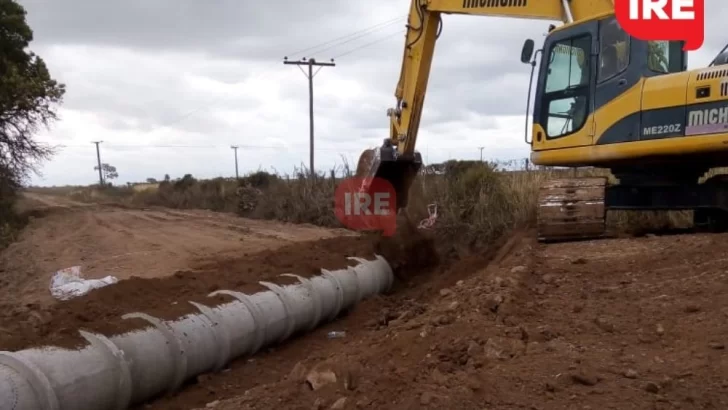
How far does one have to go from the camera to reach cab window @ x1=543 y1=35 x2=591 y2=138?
891 centimetres

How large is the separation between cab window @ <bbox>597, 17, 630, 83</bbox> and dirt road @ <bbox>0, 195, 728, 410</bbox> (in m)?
2.00

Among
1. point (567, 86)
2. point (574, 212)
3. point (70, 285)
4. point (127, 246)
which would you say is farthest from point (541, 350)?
point (127, 246)

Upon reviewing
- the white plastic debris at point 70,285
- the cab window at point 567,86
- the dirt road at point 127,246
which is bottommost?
the dirt road at point 127,246

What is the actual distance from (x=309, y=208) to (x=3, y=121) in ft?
36.4

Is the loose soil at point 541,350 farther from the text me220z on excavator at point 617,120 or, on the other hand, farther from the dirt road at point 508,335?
the text me220z on excavator at point 617,120

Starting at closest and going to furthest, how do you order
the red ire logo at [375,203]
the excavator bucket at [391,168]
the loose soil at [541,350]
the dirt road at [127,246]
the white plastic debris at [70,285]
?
the loose soil at [541,350], the white plastic debris at [70,285], the excavator bucket at [391,168], the red ire logo at [375,203], the dirt road at [127,246]

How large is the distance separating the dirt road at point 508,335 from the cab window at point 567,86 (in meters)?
1.51

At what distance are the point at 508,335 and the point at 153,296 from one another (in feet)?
11.8

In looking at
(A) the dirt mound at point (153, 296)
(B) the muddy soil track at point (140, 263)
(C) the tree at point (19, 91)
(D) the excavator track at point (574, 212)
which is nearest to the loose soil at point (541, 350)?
(A) the dirt mound at point (153, 296)

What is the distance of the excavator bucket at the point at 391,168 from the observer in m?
11.2

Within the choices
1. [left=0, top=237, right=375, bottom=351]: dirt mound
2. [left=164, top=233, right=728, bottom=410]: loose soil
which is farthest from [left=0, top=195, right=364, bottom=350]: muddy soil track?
[left=164, top=233, right=728, bottom=410]: loose soil

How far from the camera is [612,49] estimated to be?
8648 millimetres

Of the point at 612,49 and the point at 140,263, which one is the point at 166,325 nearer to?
the point at 612,49

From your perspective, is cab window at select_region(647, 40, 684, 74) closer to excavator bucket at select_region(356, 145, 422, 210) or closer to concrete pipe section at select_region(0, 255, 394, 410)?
excavator bucket at select_region(356, 145, 422, 210)
